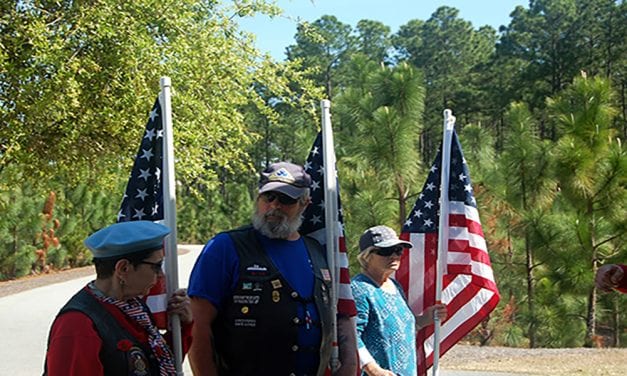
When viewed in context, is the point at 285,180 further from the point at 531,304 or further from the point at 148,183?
the point at 531,304

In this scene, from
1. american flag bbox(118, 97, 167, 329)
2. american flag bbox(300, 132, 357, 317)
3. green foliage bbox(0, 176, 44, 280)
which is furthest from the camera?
green foliage bbox(0, 176, 44, 280)

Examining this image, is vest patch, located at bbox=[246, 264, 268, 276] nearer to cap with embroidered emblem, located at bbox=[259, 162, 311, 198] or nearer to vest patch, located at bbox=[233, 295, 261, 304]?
vest patch, located at bbox=[233, 295, 261, 304]

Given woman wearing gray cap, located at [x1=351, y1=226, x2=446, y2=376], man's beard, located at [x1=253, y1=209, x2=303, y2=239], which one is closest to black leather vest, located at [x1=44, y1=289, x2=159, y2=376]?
man's beard, located at [x1=253, y1=209, x2=303, y2=239]

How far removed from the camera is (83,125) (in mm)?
6930

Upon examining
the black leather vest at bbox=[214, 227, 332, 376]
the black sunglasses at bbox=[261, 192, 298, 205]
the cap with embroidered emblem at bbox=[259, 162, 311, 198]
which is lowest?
the black leather vest at bbox=[214, 227, 332, 376]

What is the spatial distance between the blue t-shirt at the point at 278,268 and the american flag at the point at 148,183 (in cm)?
32

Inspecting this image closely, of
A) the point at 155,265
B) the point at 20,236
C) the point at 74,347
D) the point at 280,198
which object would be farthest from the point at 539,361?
the point at 20,236

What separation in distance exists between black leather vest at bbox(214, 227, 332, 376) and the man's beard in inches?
3.8

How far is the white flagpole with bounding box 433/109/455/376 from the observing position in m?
4.62

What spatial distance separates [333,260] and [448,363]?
305 inches

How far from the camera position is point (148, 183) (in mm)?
3398

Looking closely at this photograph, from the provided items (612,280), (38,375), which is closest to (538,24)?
(38,375)

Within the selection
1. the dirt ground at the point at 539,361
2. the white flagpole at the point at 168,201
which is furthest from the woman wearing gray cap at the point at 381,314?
the dirt ground at the point at 539,361

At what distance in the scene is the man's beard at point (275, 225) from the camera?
3225mm
